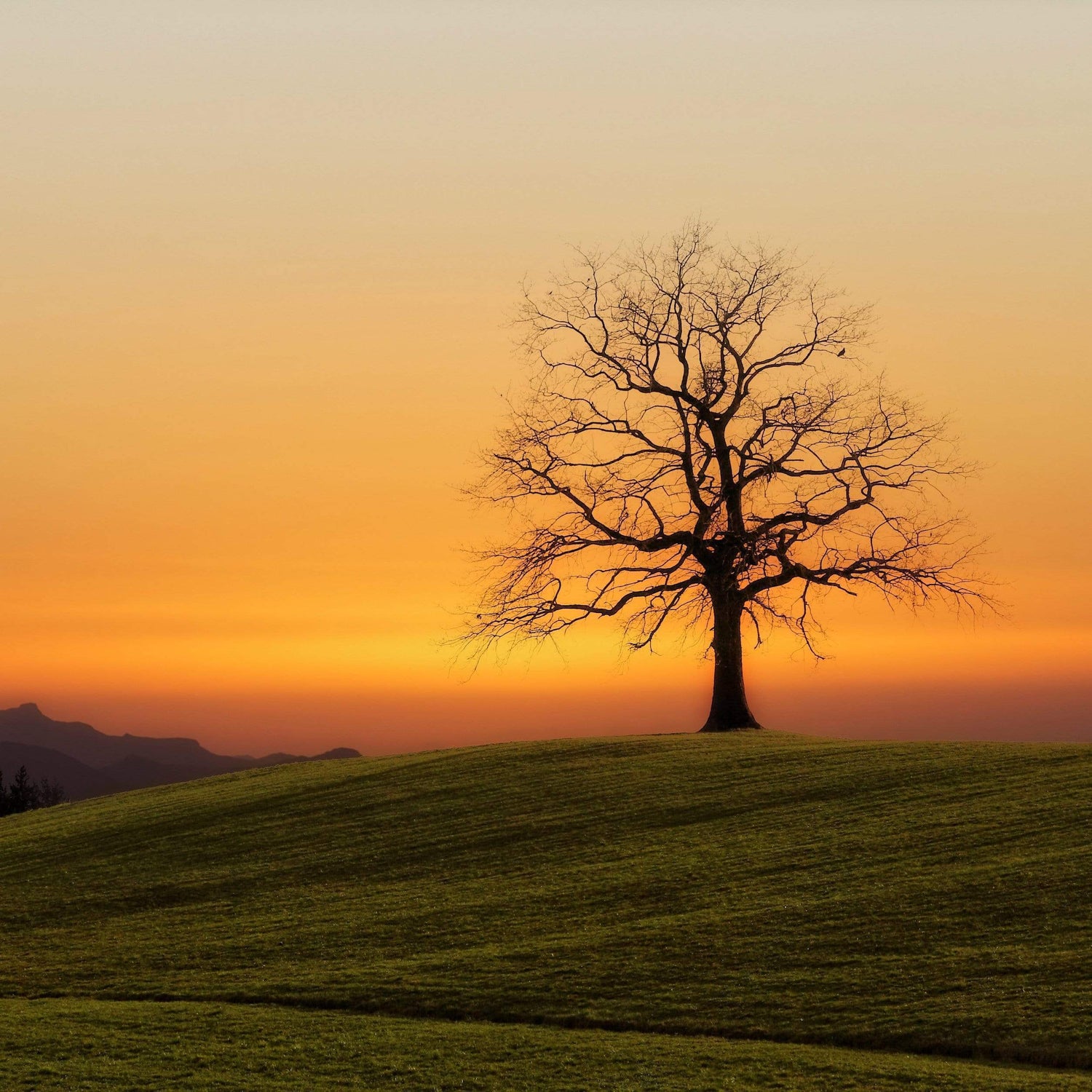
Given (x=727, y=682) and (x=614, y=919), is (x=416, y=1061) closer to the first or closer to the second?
(x=614, y=919)

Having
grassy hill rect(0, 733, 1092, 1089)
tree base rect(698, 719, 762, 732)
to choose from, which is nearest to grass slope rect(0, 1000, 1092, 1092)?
grassy hill rect(0, 733, 1092, 1089)

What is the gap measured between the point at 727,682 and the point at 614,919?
24.3m

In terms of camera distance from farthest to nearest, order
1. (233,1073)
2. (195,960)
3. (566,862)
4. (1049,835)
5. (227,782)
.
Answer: (227,782)
(566,862)
(1049,835)
(195,960)
(233,1073)

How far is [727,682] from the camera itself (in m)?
48.1

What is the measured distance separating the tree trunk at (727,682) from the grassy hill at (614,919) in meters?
7.72

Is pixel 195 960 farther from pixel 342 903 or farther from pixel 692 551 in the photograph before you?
pixel 692 551

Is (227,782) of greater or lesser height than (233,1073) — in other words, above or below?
above

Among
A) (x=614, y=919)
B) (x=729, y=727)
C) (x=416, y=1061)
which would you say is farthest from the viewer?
(x=729, y=727)

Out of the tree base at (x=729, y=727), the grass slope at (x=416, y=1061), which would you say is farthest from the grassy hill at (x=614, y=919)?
the tree base at (x=729, y=727)

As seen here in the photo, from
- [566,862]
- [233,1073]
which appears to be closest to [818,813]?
[566,862]

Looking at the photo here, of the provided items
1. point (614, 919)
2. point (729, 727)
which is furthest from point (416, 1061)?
point (729, 727)

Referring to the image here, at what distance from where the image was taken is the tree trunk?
47.9m

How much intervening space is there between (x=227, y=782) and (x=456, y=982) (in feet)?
88.4

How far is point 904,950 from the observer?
2144 cm
